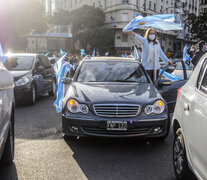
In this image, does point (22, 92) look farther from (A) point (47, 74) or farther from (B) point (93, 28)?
(B) point (93, 28)

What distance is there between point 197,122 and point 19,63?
797cm

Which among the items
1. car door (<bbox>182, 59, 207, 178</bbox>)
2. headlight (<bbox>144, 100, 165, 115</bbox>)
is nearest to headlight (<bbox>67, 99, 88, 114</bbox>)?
headlight (<bbox>144, 100, 165, 115</bbox>)

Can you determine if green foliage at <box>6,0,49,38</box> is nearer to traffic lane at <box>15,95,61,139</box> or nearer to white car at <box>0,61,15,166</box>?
traffic lane at <box>15,95,61,139</box>

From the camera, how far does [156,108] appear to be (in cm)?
502

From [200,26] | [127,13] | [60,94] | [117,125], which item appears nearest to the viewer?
[117,125]

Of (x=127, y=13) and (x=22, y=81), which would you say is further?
(x=127, y=13)

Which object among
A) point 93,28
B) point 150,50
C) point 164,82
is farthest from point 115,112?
point 93,28

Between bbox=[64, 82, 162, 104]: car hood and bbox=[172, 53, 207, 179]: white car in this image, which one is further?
bbox=[64, 82, 162, 104]: car hood

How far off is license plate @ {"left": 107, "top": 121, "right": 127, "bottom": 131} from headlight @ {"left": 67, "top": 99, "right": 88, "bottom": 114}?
43cm

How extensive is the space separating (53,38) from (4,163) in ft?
241

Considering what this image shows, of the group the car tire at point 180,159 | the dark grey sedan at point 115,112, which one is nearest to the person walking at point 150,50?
the dark grey sedan at point 115,112

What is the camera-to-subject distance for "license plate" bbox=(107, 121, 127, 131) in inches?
187

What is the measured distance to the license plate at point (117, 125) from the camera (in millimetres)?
4746

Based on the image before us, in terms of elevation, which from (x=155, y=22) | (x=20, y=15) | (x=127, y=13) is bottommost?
(x=155, y=22)
